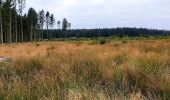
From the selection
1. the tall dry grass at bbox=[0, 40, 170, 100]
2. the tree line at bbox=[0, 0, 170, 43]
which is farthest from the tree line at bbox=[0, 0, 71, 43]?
the tall dry grass at bbox=[0, 40, 170, 100]

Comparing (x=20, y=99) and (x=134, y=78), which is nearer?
(x=20, y=99)

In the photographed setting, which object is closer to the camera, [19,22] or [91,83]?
[91,83]

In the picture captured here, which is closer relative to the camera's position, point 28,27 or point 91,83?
point 91,83

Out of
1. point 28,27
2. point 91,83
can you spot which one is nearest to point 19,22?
point 28,27

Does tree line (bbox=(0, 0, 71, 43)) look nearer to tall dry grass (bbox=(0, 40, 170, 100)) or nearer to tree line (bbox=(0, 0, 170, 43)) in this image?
tree line (bbox=(0, 0, 170, 43))

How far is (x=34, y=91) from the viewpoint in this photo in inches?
272

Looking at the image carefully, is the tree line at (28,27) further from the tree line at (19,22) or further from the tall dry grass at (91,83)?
the tall dry grass at (91,83)

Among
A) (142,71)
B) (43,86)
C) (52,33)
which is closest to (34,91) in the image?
(43,86)

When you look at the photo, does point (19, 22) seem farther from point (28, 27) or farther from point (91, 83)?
point (91, 83)

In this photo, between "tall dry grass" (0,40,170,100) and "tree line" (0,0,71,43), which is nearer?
"tall dry grass" (0,40,170,100)

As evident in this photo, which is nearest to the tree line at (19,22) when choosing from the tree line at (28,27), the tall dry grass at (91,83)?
the tree line at (28,27)

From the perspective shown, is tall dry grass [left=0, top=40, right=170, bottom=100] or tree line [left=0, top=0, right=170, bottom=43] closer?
tall dry grass [left=0, top=40, right=170, bottom=100]

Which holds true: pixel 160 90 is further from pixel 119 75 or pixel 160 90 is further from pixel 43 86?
pixel 43 86

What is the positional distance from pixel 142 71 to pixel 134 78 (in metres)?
0.30
